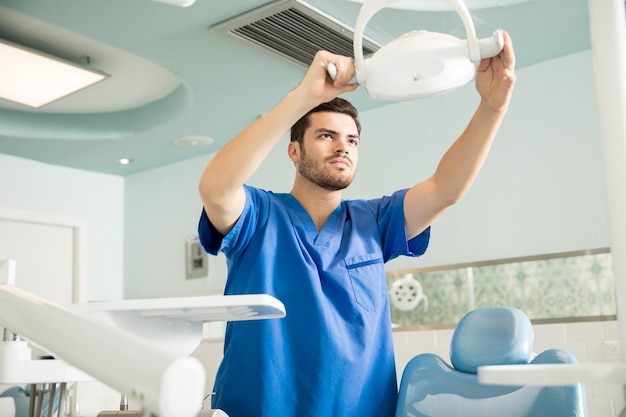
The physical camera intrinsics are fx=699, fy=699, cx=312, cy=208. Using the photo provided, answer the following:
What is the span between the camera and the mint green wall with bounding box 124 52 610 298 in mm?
3688

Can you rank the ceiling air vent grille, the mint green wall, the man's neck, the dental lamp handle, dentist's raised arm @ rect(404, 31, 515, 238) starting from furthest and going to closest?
the mint green wall → the ceiling air vent grille → the man's neck → dentist's raised arm @ rect(404, 31, 515, 238) → the dental lamp handle

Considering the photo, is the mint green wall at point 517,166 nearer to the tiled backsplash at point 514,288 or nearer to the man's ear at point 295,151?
the tiled backsplash at point 514,288

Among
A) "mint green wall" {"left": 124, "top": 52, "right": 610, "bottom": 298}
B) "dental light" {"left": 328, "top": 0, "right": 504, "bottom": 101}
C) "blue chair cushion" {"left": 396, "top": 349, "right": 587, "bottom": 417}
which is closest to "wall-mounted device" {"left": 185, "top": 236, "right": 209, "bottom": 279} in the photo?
"mint green wall" {"left": 124, "top": 52, "right": 610, "bottom": 298}

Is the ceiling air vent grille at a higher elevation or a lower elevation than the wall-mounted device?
higher

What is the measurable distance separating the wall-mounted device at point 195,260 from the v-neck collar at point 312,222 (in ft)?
11.4

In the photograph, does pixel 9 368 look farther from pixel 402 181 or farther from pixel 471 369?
pixel 402 181

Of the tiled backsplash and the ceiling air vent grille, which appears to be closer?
the ceiling air vent grille

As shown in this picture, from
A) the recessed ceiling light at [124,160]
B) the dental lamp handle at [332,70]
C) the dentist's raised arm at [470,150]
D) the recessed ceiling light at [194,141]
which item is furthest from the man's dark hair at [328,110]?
the recessed ceiling light at [124,160]

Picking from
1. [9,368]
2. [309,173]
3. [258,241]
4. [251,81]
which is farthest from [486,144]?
[251,81]

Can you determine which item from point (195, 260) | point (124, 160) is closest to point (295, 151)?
point (195, 260)

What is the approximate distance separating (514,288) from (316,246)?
2.35 meters

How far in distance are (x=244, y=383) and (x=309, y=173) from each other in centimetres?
56

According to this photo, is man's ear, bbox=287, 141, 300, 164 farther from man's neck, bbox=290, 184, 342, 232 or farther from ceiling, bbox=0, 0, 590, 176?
ceiling, bbox=0, 0, 590, 176

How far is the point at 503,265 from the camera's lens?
3.88 meters
